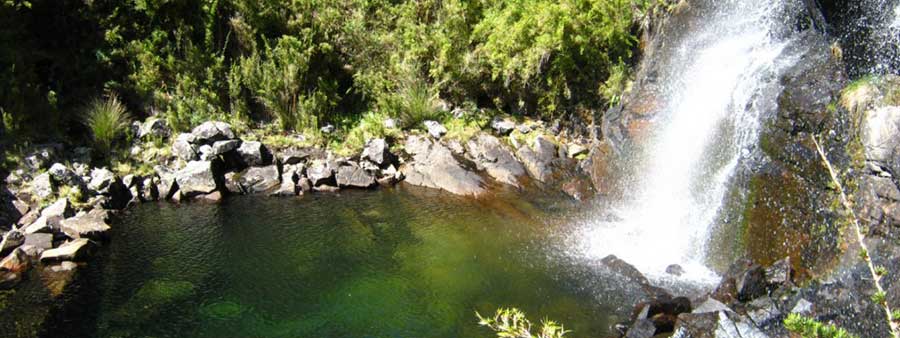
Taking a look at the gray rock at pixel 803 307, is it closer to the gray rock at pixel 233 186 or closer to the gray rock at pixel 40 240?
the gray rock at pixel 233 186

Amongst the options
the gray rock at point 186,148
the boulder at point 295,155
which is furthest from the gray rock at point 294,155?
the gray rock at point 186,148

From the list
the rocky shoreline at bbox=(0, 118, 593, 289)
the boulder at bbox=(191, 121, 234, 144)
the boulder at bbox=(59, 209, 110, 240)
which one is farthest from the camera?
the boulder at bbox=(191, 121, 234, 144)

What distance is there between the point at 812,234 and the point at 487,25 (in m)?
9.44

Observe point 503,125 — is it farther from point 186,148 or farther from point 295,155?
point 186,148

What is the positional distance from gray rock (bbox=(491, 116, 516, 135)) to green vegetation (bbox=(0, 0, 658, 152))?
2.59 feet

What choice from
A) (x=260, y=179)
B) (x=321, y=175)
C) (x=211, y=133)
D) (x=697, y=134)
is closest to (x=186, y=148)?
(x=211, y=133)

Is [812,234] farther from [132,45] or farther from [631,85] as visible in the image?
[132,45]

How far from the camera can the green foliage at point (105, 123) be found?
514 inches

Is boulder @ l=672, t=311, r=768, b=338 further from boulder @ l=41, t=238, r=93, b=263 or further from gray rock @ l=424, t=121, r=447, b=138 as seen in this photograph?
boulder @ l=41, t=238, r=93, b=263

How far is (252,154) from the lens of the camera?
13.6 meters

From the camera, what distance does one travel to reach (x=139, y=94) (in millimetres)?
14266

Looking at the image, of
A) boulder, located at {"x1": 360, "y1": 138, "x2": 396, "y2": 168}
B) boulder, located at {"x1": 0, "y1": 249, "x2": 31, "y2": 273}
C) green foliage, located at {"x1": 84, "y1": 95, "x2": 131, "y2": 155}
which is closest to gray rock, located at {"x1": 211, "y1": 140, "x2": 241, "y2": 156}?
green foliage, located at {"x1": 84, "y1": 95, "x2": 131, "y2": 155}

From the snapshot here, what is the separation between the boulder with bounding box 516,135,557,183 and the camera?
13.6 meters

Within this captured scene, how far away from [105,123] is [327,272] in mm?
7362
